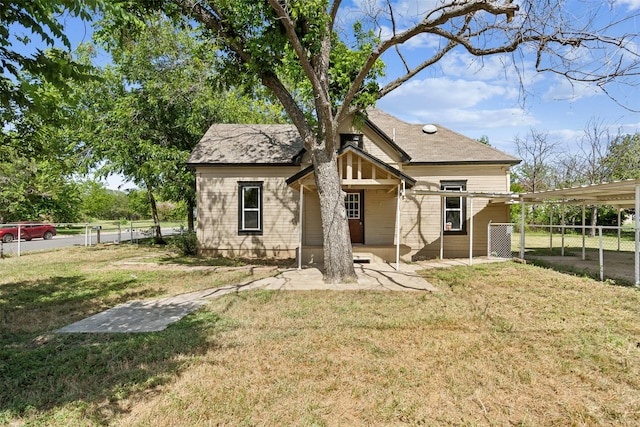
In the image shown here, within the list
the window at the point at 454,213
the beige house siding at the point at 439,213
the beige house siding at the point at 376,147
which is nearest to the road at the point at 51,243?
the beige house siding at the point at 376,147

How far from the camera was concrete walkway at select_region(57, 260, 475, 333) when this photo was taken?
18.5ft

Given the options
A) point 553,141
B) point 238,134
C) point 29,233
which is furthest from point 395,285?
point 553,141

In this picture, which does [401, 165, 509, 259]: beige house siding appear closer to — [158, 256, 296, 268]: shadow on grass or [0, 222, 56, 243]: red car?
[158, 256, 296, 268]: shadow on grass

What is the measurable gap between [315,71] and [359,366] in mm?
7101

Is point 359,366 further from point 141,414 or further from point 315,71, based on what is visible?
point 315,71

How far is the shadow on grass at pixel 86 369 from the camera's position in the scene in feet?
10.6

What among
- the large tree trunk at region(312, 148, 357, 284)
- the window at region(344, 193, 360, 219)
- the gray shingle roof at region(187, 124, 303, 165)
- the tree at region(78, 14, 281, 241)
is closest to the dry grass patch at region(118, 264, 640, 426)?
the large tree trunk at region(312, 148, 357, 284)

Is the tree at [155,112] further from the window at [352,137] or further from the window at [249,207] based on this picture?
the window at [352,137]

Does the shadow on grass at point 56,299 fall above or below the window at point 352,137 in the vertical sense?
below

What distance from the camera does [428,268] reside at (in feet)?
37.0

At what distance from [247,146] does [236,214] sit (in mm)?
2989

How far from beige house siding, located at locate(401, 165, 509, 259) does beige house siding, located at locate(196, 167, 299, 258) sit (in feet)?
15.4

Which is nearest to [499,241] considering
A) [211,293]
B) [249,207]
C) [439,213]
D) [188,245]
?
[439,213]

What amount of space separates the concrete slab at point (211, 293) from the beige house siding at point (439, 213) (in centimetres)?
248
